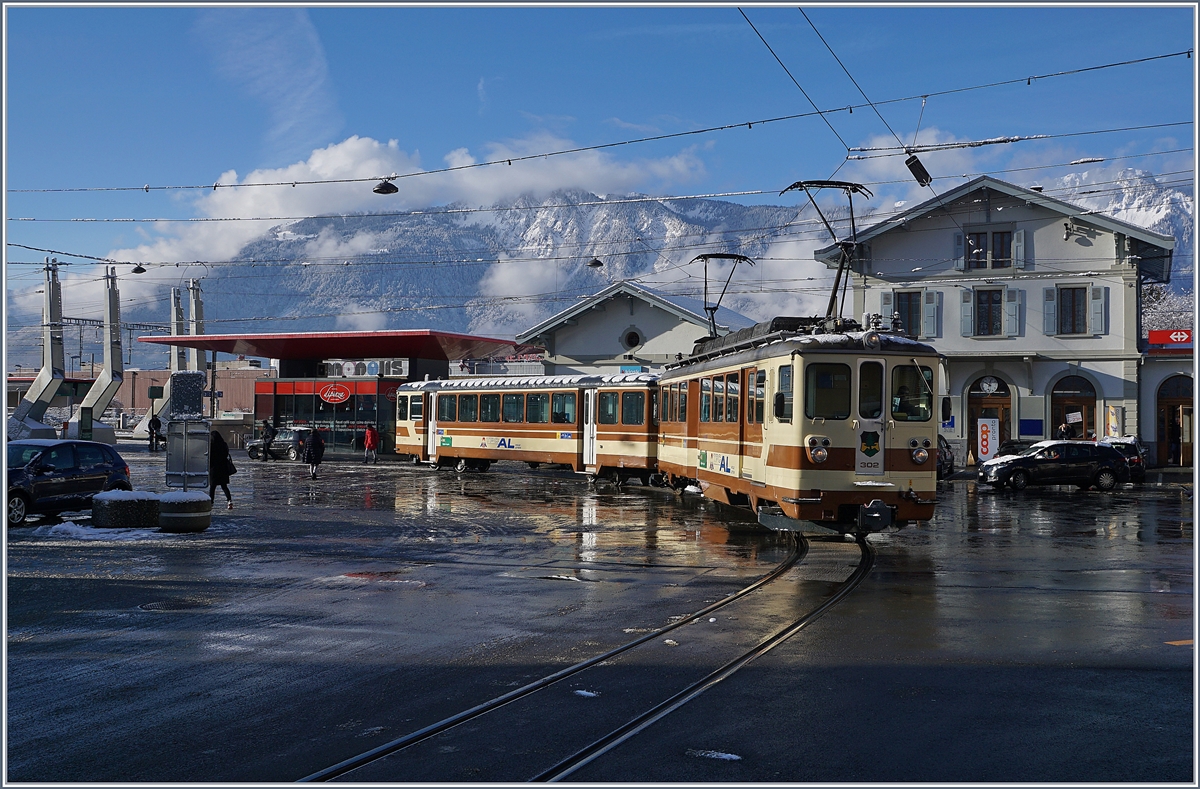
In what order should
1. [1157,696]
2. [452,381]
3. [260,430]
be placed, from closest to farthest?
[1157,696] → [452,381] → [260,430]

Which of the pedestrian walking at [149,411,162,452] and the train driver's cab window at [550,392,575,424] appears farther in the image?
the pedestrian walking at [149,411,162,452]

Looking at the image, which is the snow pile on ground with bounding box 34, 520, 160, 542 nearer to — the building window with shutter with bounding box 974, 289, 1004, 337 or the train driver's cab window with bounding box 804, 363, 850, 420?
the train driver's cab window with bounding box 804, 363, 850, 420

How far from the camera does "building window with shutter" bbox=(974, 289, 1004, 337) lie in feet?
131

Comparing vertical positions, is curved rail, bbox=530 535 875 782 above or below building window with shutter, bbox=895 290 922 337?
below

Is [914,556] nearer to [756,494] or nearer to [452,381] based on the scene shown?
[756,494]

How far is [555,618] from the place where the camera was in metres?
10.2

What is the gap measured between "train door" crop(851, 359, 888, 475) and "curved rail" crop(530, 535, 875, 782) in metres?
3.59

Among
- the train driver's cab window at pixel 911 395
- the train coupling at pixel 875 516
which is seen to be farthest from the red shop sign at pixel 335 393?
the train coupling at pixel 875 516

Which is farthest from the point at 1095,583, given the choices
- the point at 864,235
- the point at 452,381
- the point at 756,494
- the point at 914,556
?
the point at 864,235

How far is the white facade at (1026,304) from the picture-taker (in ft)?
126

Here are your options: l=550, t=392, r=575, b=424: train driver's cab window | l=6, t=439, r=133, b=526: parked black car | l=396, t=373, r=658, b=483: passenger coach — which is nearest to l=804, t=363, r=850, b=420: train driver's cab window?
l=6, t=439, r=133, b=526: parked black car

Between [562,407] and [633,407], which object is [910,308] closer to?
[562,407]

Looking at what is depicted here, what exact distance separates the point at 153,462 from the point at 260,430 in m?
8.24

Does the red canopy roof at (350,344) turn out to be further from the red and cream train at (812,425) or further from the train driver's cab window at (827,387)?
the train driver's cab window at (827,387)
